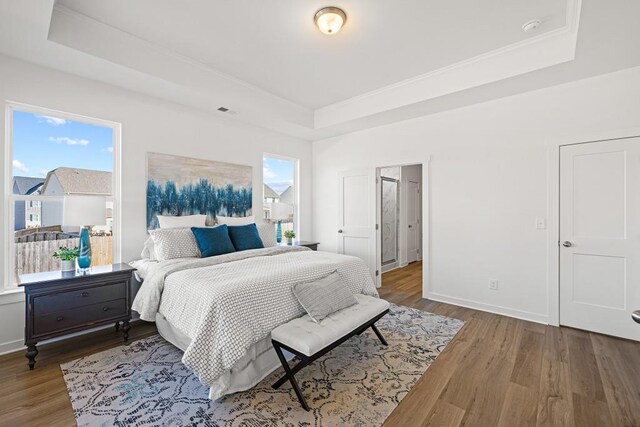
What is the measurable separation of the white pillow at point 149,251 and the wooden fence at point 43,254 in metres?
0.40

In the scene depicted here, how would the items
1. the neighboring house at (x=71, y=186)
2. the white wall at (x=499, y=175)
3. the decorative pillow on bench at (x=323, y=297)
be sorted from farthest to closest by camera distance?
the white wall at (x=499, y=175), the neighboring house at (x=71, y=186), the decorative pillow on bench at (x=323, y=297)

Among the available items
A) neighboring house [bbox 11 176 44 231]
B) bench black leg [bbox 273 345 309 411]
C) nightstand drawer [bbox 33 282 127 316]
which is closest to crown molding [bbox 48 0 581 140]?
neighboring house [bbox 11 176 44 231]

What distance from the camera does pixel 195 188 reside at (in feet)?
12.6

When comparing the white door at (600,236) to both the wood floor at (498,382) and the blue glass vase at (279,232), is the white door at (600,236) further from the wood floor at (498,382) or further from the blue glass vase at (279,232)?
the blue glass vase at (279,232)

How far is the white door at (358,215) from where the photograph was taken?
475cm

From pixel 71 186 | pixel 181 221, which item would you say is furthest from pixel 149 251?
pixel 71 186

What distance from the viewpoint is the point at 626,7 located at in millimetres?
1979

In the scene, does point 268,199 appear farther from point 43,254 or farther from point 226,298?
point 226,298

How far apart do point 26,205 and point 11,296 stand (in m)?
0.83

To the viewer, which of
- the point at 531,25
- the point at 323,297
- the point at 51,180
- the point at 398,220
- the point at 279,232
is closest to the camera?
the point at 323,297

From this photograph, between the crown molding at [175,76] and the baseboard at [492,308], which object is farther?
the baseboard at [492,308]

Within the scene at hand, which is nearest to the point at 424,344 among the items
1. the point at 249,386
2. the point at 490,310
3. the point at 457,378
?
the point at 457,378

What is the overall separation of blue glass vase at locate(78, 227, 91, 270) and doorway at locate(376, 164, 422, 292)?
461cm

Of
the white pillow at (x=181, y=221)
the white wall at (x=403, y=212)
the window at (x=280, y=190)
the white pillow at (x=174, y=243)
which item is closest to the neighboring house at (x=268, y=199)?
the window at (x=280, y=190)
